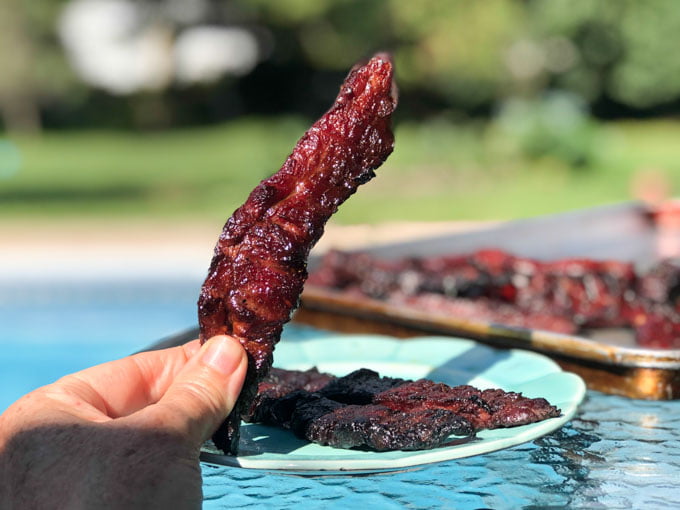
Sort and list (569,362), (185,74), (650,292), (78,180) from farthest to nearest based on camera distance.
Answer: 1. (185,74)
2. (78,180)
3. (650,292)
4. (569,362)

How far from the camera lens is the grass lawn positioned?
13.9m

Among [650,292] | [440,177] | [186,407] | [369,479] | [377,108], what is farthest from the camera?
[440,177]

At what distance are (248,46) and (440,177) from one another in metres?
12.0

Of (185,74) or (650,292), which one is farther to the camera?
(185,74)

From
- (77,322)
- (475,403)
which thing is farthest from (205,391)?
(77,322)

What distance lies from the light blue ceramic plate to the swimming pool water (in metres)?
3.08

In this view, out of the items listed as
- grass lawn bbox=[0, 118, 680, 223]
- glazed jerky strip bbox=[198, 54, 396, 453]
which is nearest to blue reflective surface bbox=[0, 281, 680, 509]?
glazed jerky strip bbox=[198, 54, 396, 453]

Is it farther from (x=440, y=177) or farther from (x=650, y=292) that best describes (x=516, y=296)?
(x=440, y=177)

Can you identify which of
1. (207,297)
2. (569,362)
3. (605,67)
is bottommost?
(569,362)

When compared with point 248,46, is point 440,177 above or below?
below

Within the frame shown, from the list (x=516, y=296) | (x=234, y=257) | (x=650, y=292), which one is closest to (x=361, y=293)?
(x=516, y=296)

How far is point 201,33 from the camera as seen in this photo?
26.7 meters

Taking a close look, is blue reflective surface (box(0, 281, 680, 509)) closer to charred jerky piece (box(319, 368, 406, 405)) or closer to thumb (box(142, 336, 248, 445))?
thumb (box(142, 336, 248, 445))

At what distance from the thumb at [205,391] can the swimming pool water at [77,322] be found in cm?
383
